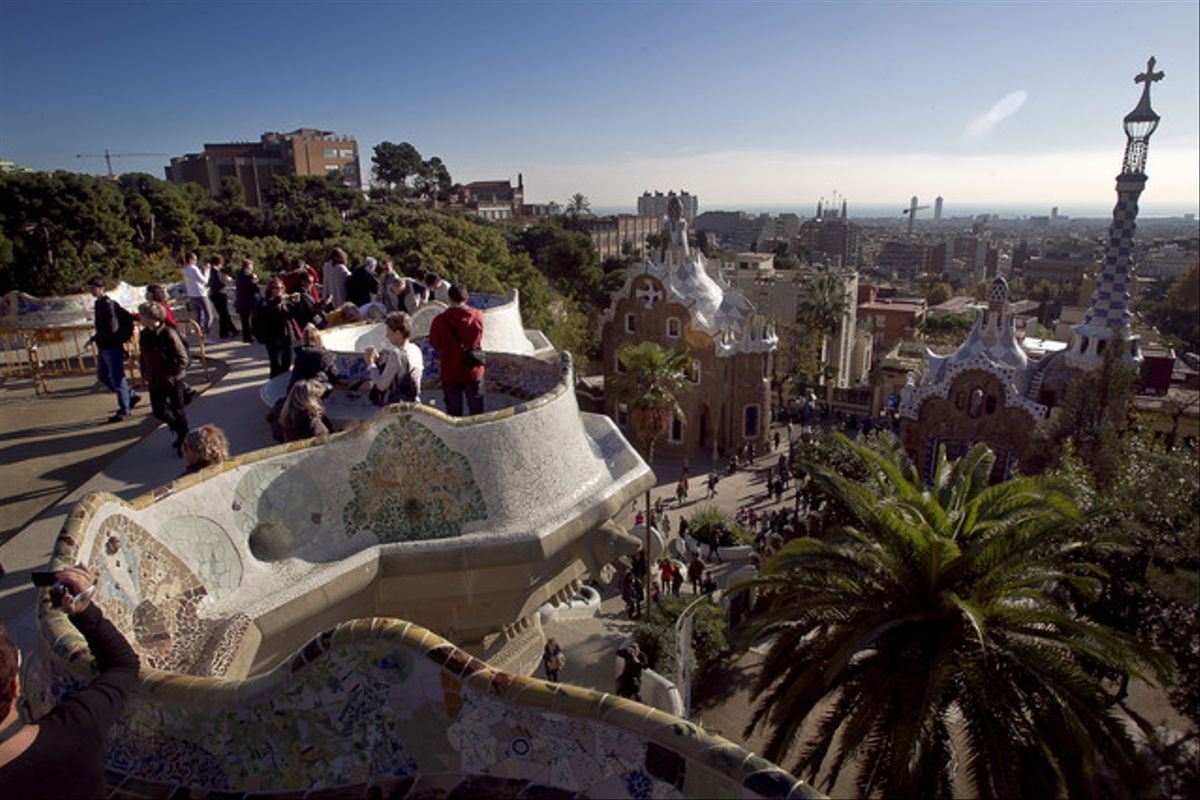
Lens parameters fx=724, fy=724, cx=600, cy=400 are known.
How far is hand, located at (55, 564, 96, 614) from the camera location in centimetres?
251

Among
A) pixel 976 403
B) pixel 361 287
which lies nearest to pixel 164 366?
pixel 361 287

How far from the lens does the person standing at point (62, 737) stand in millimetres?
1904

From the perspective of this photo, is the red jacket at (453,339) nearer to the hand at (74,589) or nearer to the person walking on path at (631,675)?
the hand at (74,589)

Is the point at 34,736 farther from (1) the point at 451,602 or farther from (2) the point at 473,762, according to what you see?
(1) the point at 451,602

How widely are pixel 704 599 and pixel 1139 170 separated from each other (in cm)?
1941

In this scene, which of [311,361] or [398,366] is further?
[398,366]

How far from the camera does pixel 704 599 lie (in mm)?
12500

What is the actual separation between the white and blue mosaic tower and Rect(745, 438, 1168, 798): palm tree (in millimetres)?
17491

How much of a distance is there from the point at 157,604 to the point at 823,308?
119 ft

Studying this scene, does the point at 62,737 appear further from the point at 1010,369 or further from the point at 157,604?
the point at 1010,369

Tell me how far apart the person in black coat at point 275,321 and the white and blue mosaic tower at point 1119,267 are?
21.9m

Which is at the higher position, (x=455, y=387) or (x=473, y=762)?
(x=455, y=387)

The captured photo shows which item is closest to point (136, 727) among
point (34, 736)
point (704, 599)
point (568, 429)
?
point (34, 736)

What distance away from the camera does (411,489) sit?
18.5ft
